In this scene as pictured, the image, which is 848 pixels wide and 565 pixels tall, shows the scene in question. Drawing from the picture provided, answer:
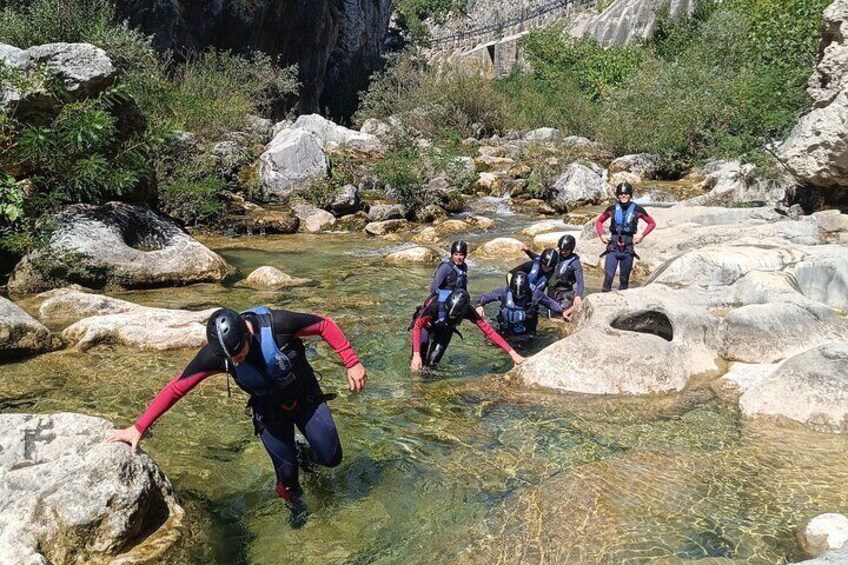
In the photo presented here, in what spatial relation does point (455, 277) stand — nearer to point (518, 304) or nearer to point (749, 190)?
point (518, 304)

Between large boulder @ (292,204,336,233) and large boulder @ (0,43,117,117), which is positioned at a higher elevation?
large boulder @ (0,43,117,117)

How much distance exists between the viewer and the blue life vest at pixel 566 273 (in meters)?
9.34

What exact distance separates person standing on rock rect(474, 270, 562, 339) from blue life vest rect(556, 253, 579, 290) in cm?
90

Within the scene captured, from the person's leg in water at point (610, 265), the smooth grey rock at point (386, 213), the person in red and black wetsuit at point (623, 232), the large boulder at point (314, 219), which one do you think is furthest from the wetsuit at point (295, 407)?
the smooth grey rock at point (386, 213)

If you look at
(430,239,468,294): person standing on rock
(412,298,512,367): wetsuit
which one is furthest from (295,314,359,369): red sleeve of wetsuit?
(430,239,468,294): person standing on rock

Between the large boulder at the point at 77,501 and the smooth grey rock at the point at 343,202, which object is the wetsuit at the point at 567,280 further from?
the smooth grey rock at the point at 343,202

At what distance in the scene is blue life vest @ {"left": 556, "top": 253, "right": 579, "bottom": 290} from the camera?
30.6 feet

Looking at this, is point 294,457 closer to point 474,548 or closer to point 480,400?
point 474,548

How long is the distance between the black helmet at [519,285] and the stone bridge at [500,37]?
4813 centimetres

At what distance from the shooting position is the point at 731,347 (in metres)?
7.05

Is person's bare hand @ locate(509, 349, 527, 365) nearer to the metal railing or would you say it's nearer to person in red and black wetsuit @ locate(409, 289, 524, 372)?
person in red and black wetsuit @ locate(409, 289, 524, 372)

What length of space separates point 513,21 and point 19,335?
66.5 m

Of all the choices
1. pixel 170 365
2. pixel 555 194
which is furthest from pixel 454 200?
pixel 170 365

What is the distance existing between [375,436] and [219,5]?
29.5 m
